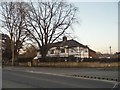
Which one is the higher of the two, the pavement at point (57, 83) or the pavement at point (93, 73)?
the pavement at point (57, 83)

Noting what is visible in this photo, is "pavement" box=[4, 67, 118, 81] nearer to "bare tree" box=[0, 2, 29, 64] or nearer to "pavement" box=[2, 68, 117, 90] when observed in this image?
"pavement" box=[2, 68, 117, 90]

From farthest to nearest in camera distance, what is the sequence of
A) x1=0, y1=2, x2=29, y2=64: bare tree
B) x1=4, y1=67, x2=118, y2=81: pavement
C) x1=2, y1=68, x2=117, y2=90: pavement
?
x1=0, y1=2, x2=29, y2=64: bare tree < x1=4, y1=67, x2=118, y2=81: pavement < x1=2, y1=68, x2=117, y2=90: pavement

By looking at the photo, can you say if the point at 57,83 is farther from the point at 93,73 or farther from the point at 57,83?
the point at 93,73

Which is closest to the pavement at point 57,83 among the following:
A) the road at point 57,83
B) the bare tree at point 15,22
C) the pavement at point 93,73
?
the road at point 57,83

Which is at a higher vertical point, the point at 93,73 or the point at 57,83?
the point at 57,83

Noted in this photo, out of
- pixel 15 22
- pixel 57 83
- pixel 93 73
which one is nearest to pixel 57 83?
pixel 57 83

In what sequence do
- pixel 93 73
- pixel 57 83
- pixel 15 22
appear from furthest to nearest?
pixel 15 22 < pixel 93 73 < pixel 57 83

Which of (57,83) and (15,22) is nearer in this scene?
(57,83)

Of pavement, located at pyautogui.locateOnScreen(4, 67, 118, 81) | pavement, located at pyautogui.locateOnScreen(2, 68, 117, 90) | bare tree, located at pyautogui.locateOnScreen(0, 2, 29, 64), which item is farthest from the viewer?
bare tree, located at pyautogui.locateOnScreen(0, 2, 29, 64)

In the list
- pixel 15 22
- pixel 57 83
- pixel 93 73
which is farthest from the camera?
pixel 15 22

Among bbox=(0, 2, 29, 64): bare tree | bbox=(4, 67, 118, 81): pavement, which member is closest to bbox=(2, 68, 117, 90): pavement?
bbox=(4, 67, 118, 81): pavement

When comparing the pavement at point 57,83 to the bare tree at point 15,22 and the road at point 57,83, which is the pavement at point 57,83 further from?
the bare tree at point 15,22

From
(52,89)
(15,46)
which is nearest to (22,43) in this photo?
(15,46)

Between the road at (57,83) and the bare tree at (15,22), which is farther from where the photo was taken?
the bare tree at (15,22)
